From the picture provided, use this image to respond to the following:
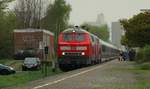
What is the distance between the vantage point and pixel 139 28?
66.7m

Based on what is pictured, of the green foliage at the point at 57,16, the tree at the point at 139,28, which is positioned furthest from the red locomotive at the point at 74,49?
the green foliage at the point at 57,16

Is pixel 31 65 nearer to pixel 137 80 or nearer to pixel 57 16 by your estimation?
pixel 137 80

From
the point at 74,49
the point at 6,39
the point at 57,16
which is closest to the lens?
the point at 74,49

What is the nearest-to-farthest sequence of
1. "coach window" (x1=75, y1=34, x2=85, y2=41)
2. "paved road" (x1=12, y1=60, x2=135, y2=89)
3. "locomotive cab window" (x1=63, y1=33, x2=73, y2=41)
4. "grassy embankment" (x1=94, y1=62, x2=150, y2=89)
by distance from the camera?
"grassy embankment" (x1=94, y1=62, x2=150, y2=89) → "paved road" (x1=12, y1=60, x2=135, y2=89) → "locomotive cab window" (x1=63, y1=33, x2=73, y2=41) → "coach window" (x1=75, y1=34, x2=85, y2=41)

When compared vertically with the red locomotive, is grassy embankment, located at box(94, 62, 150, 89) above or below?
below

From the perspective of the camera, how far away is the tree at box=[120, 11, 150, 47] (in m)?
66.1

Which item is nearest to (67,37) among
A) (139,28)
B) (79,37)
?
(79,37)

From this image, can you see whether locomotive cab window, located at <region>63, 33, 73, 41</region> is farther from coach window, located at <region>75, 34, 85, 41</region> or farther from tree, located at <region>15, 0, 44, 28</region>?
tree, located at <region>15, 0, 44, 28</region>

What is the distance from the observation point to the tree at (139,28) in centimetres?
6606

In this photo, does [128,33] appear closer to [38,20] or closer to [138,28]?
[138,28]

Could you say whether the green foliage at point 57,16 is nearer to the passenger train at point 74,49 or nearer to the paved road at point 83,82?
the passenger train at point 74,49

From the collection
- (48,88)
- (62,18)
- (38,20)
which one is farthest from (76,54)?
(62,18)

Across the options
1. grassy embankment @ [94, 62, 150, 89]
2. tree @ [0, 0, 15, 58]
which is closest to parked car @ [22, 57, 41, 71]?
grassy embankment @ [94, 62, 150, 89]

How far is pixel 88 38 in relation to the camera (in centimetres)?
4506
